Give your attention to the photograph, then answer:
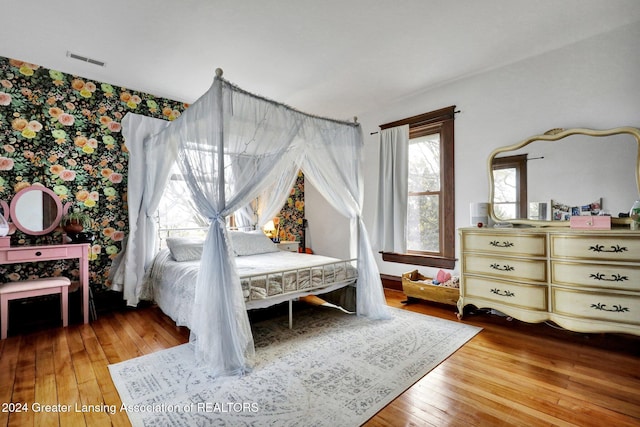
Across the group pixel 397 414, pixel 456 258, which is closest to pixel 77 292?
pixel 397 414

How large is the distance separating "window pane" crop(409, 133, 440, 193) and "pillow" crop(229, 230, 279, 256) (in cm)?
225

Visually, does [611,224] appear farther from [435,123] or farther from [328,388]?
[328,388]

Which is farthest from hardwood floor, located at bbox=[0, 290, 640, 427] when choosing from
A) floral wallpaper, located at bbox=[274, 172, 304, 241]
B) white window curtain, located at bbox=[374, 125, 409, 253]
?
floral wallpaper, located at bbox=[274, 172, 304, 241]

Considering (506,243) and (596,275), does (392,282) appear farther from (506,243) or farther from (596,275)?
(596,275)

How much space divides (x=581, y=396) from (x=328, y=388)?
1.64 metres

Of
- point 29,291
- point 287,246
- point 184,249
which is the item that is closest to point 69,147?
point 29,291

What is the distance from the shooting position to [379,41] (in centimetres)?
296

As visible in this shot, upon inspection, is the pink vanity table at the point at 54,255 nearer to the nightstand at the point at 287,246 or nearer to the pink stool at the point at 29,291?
the pink stool at the point at 29,291

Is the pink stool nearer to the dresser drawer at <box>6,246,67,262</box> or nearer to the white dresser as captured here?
the dresser drawer at <box>6,246,67,262</box>

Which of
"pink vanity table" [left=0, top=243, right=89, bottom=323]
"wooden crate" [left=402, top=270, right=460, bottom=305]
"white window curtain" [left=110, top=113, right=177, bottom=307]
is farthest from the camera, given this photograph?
"white window curtain" [left=110, top=113, right=177, bottom=307]

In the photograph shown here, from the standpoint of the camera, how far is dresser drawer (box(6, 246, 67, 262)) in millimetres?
3004

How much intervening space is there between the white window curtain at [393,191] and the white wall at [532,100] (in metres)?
0.33

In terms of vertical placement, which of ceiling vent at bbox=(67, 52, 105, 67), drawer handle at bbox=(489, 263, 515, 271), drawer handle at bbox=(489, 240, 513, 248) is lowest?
drawer handle at bbox=(489, 263, 515, 271)

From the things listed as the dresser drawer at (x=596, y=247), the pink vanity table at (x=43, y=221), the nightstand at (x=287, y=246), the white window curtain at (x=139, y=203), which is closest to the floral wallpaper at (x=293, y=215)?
the nightstand at (x=287, y=246)
